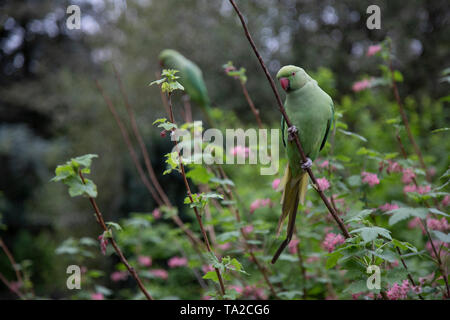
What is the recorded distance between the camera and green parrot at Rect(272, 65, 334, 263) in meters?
1.14

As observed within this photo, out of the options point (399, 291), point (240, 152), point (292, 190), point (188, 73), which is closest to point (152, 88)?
point (188, 73)

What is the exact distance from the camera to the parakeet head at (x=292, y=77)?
112cm

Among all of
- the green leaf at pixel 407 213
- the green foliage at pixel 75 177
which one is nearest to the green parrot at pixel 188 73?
the green foliage at pixel 75 177

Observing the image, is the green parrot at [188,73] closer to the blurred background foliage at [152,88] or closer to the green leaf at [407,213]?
the green leaf at [407,213]

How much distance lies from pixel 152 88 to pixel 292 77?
152 inches

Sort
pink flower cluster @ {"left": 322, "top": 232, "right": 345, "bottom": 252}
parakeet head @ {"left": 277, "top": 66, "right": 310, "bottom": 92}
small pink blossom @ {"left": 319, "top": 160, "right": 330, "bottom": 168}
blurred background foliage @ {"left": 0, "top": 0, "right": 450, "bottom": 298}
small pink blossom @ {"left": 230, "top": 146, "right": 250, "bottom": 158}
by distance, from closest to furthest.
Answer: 1. parakeet head @ {"left": 277, "top": 66, "right": 310, "bottom": 92}
2. pink flower cluster @ {"left": 322, "top": 232, "right": 345, "bottom": 252}
3. small pink blossom @ {"left": 319, "top": 160, "right": 330, "bottom": 168}
4. small pink blossom @ {"left": 230, "top": 146, "right": 250, "bottom": 158}
5. blurred background foliage @ {"left": 0, "top": 0, "right": 450, "bottom": 298}

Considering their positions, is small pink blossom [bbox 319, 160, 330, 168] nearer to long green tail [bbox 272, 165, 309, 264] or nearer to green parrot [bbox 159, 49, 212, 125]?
long green tail [bbox 272, 165, 309, 264]

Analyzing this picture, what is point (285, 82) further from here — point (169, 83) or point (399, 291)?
point (399, 291)

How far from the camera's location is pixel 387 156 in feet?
4.50

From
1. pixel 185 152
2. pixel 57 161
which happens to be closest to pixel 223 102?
pixel 57 161

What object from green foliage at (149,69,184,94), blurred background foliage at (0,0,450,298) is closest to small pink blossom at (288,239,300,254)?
green foliage at (149,69,184,94)

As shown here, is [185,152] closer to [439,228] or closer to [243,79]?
[243,79]

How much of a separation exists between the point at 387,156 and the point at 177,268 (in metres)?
2.17

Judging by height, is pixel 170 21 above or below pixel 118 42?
above
